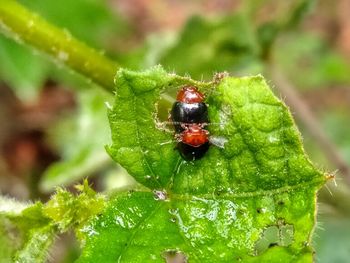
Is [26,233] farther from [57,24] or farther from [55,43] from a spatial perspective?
[57,24]

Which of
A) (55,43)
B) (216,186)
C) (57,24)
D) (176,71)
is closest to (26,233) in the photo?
(216,186)

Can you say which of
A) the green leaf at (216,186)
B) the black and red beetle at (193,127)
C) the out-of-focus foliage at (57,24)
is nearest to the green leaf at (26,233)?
the green leaf at (216,186)

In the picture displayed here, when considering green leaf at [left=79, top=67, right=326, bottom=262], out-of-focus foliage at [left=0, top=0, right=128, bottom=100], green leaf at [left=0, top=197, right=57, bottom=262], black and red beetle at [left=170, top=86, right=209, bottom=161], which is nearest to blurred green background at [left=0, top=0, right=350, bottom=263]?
out-of-focus foliage at [left=0, top=0, right=128, bottom=100]

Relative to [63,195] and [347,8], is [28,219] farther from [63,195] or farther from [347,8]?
[347,8]

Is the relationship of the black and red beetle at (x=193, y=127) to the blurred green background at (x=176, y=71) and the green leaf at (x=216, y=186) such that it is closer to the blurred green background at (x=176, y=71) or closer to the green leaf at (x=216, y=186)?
the green leaf at (x=216, y=186)

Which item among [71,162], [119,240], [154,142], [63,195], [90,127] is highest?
[90,127]

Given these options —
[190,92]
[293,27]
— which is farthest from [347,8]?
[190,92]
